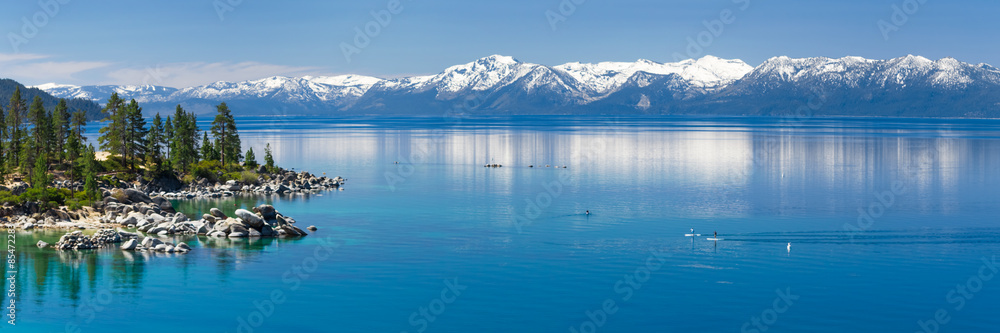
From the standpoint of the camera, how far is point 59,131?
126312 mm

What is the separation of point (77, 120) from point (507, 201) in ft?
232

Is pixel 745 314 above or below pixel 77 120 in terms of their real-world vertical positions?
below

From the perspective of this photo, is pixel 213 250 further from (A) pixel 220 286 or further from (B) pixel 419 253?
(B) pixel 419 253

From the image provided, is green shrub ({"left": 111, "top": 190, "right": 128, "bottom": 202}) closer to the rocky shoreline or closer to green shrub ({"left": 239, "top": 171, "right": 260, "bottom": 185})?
the rocky shoreline

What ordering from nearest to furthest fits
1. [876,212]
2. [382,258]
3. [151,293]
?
[151,293] < [382,258] < [876,212]

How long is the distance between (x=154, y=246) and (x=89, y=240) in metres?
6.16

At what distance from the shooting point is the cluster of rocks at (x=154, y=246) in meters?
67.2

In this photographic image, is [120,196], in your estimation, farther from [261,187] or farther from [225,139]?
[225,139]

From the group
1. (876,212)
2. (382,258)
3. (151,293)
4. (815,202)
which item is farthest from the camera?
(815,202)

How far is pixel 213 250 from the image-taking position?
6825 centimetres

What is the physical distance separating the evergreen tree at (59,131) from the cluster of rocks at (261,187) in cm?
2195

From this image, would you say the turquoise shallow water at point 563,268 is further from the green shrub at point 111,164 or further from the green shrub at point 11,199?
the green shrub at point 111,164

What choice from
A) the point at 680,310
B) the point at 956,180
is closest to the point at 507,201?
the point at 680,310

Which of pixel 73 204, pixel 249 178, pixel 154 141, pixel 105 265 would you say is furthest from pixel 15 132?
pixel 105 265
